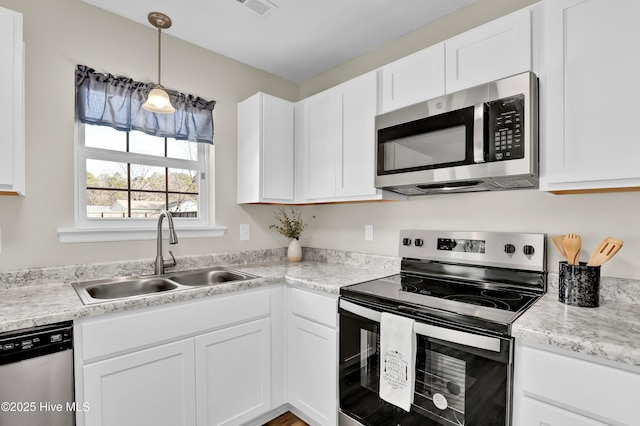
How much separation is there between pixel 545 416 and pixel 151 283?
1950 millimetres

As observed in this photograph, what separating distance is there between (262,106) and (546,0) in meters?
1.66

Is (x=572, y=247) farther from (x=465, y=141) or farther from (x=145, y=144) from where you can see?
(x=145, y=144)

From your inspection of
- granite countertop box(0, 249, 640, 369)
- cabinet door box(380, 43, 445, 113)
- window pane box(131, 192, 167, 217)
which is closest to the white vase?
granite countertop box(0, 249, 640, 369)

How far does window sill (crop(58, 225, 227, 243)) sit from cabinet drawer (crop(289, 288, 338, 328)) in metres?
0.80

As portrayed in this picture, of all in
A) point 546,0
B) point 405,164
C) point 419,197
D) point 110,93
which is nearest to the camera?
point 546,0

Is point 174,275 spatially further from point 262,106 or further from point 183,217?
point 262,106

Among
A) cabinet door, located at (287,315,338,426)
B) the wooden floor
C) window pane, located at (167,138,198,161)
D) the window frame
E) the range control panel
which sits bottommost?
the wooden floor

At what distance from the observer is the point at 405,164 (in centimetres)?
179

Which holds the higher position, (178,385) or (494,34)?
(494,34)

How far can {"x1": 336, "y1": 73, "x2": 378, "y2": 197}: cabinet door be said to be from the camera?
1.99m

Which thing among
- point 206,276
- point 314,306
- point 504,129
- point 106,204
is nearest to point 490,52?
point 504,129

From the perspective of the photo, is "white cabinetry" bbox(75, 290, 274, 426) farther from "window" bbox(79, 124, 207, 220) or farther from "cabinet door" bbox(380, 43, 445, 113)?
"cabinet door" bbox(380, 43, 445, 113)

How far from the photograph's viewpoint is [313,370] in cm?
184

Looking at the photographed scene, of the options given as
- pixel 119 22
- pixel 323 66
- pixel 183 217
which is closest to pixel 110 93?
pixel 119 22
